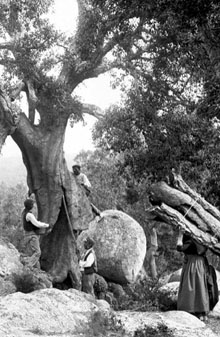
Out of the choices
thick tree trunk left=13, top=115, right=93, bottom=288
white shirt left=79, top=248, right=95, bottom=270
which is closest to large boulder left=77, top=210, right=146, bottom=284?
thick tree trunk left=13, top=115, right=93, bottom=288

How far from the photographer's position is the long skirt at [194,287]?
1012 cm

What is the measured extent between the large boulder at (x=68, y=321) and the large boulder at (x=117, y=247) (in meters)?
12.2

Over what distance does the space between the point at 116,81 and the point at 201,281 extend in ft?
31.0

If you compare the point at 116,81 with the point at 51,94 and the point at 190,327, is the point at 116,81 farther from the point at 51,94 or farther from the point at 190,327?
the point at 190,327

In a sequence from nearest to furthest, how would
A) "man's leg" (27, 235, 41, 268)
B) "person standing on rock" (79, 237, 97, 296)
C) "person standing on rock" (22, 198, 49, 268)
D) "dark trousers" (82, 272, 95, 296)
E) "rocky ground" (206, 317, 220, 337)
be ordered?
1. "rocky ground" (206, 317, 220, 337)
2. "person standing on rock" (79, 237, 97, 296)
3. "person standing on rock" (22, 198, 49, 268)
4. "dark trousers" (82, 272, 95, 296)
5. "man's leg" (27, 235, 41, 268)

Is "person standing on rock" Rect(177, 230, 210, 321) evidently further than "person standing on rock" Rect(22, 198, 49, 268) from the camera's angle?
No

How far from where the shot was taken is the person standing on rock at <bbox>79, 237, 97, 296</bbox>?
12.1 meters

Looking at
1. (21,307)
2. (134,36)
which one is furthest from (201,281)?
(134,36)

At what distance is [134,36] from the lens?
15.2 metres

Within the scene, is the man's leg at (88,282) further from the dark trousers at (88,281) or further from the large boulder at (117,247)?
the large boulder at (117,247)

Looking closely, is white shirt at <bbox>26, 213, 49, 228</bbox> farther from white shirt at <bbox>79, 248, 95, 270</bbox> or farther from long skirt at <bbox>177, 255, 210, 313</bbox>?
long skirt at <bbox>177, 255, 210, 313</bbox>

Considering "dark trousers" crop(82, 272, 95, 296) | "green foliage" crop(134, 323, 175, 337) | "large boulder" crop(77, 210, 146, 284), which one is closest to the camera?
"green foliage" crop(134, 323, 175, 337)

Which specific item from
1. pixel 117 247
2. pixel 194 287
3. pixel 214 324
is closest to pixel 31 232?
pixel 194 287

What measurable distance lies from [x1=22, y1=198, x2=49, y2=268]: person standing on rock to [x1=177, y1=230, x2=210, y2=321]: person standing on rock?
4005 mm
